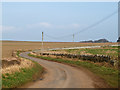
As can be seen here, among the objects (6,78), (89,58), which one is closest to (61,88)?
(6,78)

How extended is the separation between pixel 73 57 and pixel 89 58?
6.20 m

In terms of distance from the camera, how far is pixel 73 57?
111 feet

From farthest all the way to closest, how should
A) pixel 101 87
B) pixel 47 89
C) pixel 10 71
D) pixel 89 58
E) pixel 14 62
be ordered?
pixel 89 58, pixel 14 62, pixel 10 71, pixel 101 87, pixel 47 89

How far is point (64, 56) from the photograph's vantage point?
37906 mm

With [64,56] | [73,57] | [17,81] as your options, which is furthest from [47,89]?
[64,56]

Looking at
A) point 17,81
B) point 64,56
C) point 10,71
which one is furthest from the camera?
point 64,56

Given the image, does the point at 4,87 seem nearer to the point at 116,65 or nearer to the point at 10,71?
the point at 10,71

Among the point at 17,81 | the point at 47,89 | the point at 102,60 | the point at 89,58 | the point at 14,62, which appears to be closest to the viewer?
the point at 47,89

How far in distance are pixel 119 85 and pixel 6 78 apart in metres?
9.27

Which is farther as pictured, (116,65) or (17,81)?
(116,65)

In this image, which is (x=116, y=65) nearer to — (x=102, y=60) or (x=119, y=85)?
(x=102, y=60)

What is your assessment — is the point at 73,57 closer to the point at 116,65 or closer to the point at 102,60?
the point at 102,60

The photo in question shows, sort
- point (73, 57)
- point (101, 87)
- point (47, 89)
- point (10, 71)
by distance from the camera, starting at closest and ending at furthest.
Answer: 1. point (47, 89)
2. point (101, 87)
3. point (10, 71)
4. point (73, 57)

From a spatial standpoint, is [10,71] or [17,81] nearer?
[17,81]
